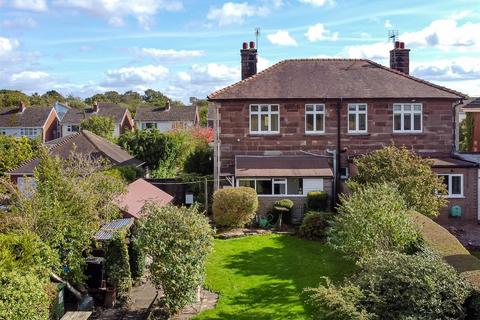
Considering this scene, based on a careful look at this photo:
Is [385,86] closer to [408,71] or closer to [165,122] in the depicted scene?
[408,71]

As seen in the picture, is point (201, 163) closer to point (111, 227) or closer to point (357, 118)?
point (357, 118)

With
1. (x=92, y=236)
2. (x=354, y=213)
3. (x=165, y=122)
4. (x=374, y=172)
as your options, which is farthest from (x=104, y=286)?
(x=165, y=122)

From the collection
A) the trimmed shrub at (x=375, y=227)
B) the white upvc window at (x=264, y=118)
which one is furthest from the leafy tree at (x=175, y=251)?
the white upvc window at (x=264, y=118)

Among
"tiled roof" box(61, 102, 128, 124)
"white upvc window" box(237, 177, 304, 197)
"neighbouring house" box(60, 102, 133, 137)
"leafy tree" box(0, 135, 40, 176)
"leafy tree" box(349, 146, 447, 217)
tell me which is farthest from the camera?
"tiled roof" box(61, 102, 128, 124)

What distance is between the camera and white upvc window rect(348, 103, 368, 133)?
29.3m

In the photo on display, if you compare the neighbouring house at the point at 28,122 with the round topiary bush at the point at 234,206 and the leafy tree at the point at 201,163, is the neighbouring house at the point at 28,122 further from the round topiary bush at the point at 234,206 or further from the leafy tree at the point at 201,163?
the round topiary bush at the point at 234,206

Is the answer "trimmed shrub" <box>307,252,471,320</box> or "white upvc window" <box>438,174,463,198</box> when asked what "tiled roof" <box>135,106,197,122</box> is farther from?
"trimmed shrub" <box>307,252,471,320</box>

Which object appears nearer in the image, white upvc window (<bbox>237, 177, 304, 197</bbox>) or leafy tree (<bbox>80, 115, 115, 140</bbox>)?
white upvc window (<bbox>237, 177, 304, 197</bbox>)

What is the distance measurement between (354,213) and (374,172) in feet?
19.4

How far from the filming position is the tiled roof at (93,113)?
79.6m

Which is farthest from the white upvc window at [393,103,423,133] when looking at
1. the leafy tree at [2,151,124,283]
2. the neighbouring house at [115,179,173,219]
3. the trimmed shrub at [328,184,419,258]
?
the leafy tree at [2,151,124,283]

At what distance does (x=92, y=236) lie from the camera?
16500 millimetres

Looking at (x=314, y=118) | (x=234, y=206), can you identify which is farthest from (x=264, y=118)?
(x=234, y=206)

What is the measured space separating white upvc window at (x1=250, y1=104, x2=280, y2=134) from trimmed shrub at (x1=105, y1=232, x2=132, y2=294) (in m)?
14.5
